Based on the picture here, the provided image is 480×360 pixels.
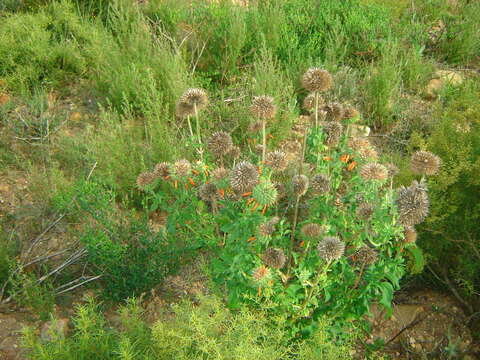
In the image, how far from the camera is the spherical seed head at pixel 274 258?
91.6 inches

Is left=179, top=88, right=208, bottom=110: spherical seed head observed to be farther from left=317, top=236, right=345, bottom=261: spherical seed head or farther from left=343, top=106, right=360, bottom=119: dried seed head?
left=317, top=236, right=345, bottom=261: spherical seed head

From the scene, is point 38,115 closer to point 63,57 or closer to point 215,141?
point 63,57

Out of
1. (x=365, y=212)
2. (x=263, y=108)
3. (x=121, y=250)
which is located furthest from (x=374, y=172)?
(x=121, y=250)

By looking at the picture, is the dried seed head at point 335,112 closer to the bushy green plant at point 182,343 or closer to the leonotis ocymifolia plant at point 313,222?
the leonotis ocymifolia plant at point 313,222

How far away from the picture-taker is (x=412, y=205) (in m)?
2.12

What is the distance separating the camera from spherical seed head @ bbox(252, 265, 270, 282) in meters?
2.24

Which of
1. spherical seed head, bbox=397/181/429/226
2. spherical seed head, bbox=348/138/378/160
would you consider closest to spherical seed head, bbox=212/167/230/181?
spherical seed head, bbox=348/138/378/160

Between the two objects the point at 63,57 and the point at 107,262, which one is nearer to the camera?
the point at 107,262

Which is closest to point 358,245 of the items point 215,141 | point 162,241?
point 215,141

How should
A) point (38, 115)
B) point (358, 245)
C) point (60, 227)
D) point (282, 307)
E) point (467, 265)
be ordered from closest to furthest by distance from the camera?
point (358, 245), point (282, 307), point (467, 265), point (60, 227), point (38, 115)

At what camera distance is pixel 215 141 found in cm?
270

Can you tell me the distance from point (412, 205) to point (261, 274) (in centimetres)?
76

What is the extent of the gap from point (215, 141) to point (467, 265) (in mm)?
1774

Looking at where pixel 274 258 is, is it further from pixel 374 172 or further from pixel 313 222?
pixel 374 172
